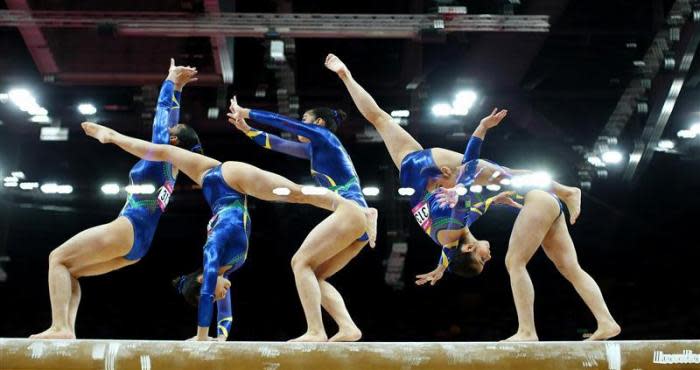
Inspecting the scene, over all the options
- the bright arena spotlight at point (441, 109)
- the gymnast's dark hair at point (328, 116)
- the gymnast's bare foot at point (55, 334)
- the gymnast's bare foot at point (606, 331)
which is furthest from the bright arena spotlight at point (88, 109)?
the gymnast's bare foot at point (606, 331)

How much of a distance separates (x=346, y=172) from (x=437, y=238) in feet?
2.82

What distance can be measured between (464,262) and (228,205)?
1.80 metres

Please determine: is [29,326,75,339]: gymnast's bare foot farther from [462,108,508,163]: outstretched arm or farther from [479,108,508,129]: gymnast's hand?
[479,108,508,129]: gymnast's hand

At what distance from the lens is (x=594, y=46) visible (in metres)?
9.59

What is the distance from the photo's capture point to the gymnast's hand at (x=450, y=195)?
5457mm

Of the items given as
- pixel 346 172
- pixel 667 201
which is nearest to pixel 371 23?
pixel 346 172

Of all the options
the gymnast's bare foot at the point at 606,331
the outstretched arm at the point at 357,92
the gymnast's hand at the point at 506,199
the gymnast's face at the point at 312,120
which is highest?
the outstretched arm at the point at 357,92

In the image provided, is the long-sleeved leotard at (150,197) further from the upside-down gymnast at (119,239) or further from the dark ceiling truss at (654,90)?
the dark ceiling truss at (654,90)

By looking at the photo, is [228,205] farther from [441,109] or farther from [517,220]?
[441,109]

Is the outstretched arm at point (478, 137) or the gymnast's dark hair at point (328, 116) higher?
the gymnast's dark hair at point (328, 116)

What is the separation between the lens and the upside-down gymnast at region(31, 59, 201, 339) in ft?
17.5

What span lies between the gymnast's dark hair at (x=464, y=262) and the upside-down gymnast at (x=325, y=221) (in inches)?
25.2

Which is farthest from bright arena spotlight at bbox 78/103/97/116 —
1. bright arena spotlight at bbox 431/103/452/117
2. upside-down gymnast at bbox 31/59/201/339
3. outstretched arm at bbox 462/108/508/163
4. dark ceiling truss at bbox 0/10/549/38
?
outstretched arm at bbox 462/108/508/163

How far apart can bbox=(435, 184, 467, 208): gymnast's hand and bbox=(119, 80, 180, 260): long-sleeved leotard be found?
83.6 inches
